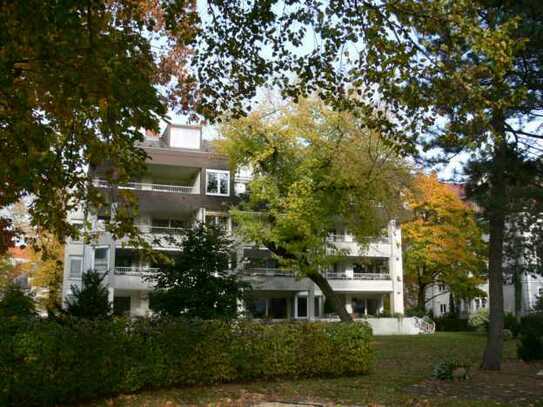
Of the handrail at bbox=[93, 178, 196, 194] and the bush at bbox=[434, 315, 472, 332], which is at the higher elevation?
the handrail at bbox=[93, 178, 196, 194]

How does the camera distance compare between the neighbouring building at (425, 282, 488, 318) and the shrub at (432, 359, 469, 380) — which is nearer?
the shrub at (432, 359, 469, 380)

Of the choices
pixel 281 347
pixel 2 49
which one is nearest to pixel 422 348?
pixel 281 347

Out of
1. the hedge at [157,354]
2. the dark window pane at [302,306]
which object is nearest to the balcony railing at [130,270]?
the dark window pane at [302,306]

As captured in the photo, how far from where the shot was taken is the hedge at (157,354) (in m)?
11.3

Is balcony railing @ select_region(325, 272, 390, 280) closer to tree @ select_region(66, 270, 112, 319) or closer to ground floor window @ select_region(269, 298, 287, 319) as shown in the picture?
ground floor window @ select_region(269, 298, 287, 319)

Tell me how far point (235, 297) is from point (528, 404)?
28.5ft

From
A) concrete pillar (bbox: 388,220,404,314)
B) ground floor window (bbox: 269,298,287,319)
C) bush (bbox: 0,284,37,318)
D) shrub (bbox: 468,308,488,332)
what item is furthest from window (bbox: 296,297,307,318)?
bush (bbox: 0,284,37,318)

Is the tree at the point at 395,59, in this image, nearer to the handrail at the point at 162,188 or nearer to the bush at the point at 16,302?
the bush at the point at 16,302

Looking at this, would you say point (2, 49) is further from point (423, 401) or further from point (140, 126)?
A: point (423, 401)

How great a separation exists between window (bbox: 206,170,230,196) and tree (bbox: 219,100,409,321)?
956 centimetres

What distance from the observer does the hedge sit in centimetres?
1126

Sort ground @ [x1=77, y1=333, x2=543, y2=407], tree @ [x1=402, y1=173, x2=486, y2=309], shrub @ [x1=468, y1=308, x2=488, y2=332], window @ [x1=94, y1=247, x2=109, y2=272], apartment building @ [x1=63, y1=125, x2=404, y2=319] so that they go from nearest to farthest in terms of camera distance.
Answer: ground @ [x1=77, y1=333, x2=543, y2=407], window @ [x1=94, y1=247, x2=109, y2=272], apartment building @ [x1=63, y1=125, x2=404, y2=319], shrub @ [x1=468, y1=308, x2=488, y2=332], tree @ [x1=402, y1=173, x2=486, y2=309]

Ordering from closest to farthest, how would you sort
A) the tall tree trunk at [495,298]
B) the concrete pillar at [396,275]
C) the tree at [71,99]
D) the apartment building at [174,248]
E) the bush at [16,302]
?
1. the tree at [71,99]
2. the bush at [16,302]
3. the tall tree trunk at [495,298]
4. the apartment building at [174,248]
5. the concrete pillar at [396,275]

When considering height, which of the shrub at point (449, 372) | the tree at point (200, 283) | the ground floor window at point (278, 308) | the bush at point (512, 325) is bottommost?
the shrub at point (449, 372)
